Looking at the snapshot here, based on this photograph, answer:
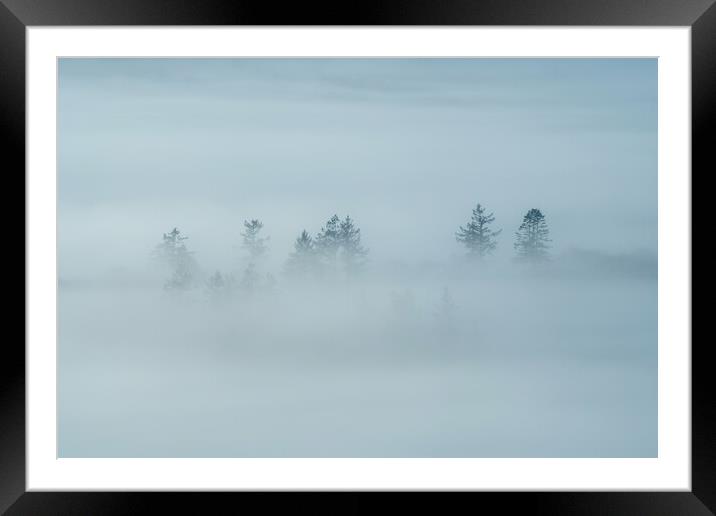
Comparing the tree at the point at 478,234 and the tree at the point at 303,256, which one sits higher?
the tree at the point at 478,234

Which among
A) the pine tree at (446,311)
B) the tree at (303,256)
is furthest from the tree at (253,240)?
the pine tree at (446,311)

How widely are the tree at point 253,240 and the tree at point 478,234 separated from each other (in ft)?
3.95

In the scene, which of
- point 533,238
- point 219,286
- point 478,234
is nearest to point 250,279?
point 219,286

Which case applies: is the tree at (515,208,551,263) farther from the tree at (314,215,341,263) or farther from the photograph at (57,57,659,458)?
the tree at (314,215,341,263)

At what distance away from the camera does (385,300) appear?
3850mm

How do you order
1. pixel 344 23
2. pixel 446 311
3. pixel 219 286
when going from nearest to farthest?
1. pixel 344 23
2. pixel 219 286
3. pixel 446 311

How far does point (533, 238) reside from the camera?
13.1 feet

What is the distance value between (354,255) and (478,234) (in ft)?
2.68

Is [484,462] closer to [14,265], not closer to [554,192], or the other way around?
[14,265]

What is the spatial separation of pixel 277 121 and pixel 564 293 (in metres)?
2.07

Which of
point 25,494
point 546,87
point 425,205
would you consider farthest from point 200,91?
point 25,494

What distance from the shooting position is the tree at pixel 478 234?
3928mm

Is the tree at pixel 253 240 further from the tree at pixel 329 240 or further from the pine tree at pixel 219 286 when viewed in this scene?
the tree at pixel 329 240

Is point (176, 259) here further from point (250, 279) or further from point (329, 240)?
point (329, 240)
